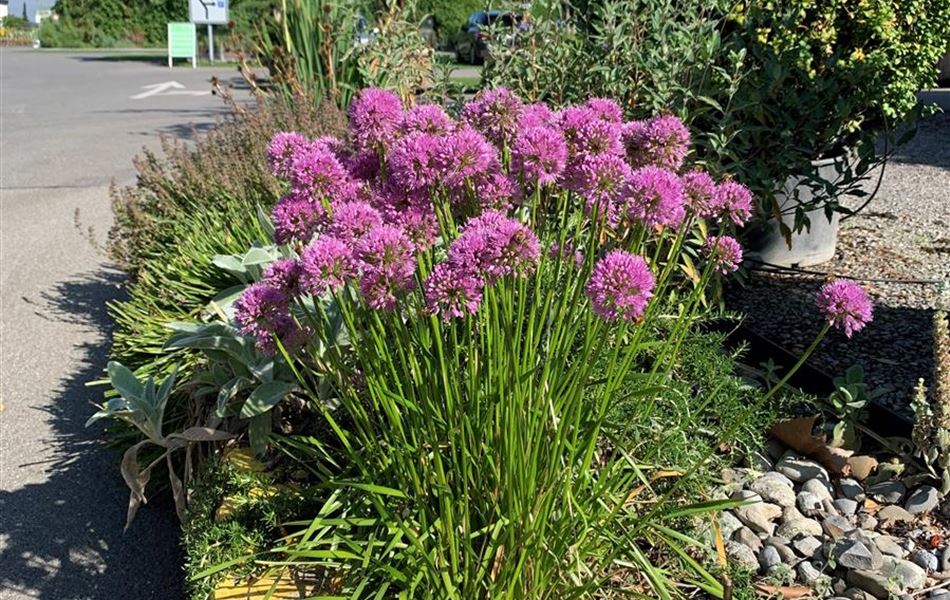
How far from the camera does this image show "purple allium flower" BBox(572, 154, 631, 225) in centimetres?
181

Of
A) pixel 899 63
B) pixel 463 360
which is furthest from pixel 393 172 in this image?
pixel 899 63

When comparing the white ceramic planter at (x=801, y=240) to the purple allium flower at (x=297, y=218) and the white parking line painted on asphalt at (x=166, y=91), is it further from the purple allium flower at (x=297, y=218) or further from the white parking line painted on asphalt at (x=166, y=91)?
the white parking line painted on asphalt at (x=166, y=91)

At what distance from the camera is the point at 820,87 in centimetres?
394

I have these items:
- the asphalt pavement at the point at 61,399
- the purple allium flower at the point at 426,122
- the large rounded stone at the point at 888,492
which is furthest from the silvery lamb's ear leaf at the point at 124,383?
the large rounded stone at the point at 888,492

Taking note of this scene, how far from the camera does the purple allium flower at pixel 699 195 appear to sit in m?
1.91

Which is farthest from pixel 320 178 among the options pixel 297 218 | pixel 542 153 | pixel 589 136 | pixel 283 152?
pixel 589 136

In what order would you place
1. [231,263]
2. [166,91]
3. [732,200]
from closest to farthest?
[732,200], [231,263], [166,91]

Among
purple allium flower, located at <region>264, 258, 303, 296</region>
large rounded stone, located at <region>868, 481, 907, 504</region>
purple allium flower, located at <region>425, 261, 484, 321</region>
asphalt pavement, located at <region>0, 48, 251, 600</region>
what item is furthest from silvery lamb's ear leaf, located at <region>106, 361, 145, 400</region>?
large rounded stone, located at <region>868, 481, 907, 504</region>

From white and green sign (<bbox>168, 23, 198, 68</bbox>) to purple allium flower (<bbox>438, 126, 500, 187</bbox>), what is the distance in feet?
92.8

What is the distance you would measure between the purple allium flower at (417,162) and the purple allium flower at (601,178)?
294 millimetres

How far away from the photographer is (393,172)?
1.87 m

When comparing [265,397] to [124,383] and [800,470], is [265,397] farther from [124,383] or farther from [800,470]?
[800,470]

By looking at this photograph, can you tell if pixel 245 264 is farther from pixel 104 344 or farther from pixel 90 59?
pixel 90 59

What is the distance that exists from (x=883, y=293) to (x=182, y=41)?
2759 centimetres
